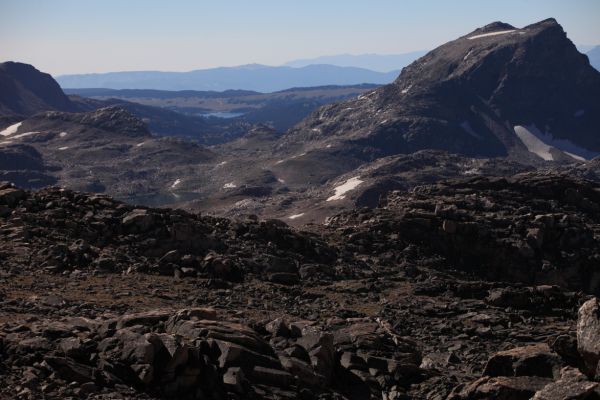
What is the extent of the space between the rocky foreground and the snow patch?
346 ft

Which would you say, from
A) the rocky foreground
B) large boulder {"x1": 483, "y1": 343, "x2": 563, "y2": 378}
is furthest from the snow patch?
large boulder {"x1": 483, "y1": 343, "x2": 563, "y2": 378}

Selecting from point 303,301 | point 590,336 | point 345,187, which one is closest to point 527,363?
point 590,336

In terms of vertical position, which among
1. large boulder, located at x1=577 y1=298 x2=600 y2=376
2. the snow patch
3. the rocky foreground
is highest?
large boulder, located at x1=577 y1=298 x2=600 y2=376

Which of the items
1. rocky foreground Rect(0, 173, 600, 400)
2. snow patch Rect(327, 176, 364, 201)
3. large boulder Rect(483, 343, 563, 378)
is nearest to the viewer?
rocky foreground Rect(0, 173, 600, 400)

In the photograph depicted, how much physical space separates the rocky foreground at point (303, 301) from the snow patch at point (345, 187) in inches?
4156

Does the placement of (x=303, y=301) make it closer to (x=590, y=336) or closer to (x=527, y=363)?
(x=527, y=363)

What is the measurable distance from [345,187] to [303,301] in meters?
140

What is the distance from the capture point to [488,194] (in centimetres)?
5484

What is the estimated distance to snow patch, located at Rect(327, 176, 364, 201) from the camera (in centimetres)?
16050

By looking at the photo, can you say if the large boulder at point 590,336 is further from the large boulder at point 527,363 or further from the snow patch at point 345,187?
the snow patch at point 345,187

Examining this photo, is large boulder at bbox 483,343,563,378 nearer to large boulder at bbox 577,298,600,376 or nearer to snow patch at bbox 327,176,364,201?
large boulder at bbox 577,298,600,376

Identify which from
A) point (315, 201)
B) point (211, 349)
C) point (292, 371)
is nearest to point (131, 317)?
point (211, 349)

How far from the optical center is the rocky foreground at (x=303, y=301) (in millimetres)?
17109

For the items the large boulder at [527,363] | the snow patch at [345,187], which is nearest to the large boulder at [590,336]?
the large boulder at [527,363]
